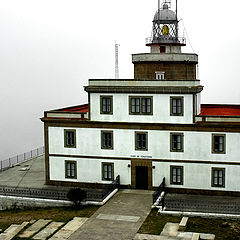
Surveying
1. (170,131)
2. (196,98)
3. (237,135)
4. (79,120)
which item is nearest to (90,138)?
(79,120)

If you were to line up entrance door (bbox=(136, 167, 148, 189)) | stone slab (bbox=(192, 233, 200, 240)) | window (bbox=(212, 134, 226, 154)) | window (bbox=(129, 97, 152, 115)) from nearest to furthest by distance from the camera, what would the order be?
1. stone slab (bbox=(192, 233, 200, 240))
2. window (bbox=(212, 134, 226, 154))
3. window (bbox=(129, 97, 152, 115))
4. entrance door (bbox=(136, 167, 148, 189))

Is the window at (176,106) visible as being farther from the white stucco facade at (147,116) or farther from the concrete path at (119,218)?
the concrete path at (119,218)

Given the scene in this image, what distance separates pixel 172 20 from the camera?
1516 inches

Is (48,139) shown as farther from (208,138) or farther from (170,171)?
(208,138)

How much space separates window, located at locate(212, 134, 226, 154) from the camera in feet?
100.0

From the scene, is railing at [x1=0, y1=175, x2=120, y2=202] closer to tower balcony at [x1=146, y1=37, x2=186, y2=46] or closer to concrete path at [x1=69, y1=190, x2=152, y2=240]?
concrete path at [x1=69, y1=190, x2=152, y2=240]

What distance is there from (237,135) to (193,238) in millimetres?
9797

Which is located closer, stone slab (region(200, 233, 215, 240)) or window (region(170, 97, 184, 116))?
stone slab (region(200, 233, 215, 240))

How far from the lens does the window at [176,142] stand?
1236 inches

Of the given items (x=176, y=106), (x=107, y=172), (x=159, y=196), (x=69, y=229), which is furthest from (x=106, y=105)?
(x=69, y=229)

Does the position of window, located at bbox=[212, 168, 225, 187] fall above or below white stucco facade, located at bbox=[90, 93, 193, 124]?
below

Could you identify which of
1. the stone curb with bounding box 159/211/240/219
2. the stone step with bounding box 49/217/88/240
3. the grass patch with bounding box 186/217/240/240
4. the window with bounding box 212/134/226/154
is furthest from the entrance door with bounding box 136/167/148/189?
the stone step with bounding box 49/217/88/240

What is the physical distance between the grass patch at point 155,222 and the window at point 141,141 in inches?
233

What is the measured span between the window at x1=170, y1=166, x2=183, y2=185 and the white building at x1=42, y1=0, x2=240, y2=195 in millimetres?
69
